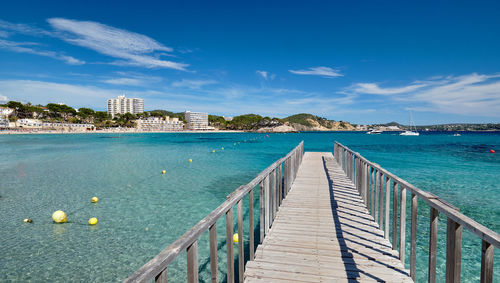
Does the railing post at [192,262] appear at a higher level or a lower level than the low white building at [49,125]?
lower

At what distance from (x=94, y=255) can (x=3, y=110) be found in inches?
5834

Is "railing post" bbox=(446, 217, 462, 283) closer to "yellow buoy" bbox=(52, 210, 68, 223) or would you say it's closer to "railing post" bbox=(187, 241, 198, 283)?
"railing post" bbox=(187, 241, 198, 283)

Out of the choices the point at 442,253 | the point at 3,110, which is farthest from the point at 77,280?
the point at 3,110

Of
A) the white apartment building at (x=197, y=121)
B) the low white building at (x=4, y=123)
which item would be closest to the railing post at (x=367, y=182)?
the low white building at (x=4, y=123)

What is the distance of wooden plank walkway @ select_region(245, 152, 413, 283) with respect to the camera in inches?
125

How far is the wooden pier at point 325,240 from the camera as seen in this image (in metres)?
1.78

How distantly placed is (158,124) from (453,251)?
164325 mm

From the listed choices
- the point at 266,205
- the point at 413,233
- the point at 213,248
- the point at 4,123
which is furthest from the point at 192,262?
the point at 4,123

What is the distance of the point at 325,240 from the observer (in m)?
4.14

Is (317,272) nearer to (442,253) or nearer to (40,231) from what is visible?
(442,253)

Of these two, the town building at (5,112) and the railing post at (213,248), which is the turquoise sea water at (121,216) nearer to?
the railing post at (213,248)

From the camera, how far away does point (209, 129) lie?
175 m

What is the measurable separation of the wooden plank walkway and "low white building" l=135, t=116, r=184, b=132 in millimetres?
152753

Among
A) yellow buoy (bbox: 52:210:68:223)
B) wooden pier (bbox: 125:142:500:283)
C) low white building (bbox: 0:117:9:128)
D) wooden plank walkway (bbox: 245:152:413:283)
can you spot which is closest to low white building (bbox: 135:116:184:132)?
low white building (bbox: 0:117:9:128)
